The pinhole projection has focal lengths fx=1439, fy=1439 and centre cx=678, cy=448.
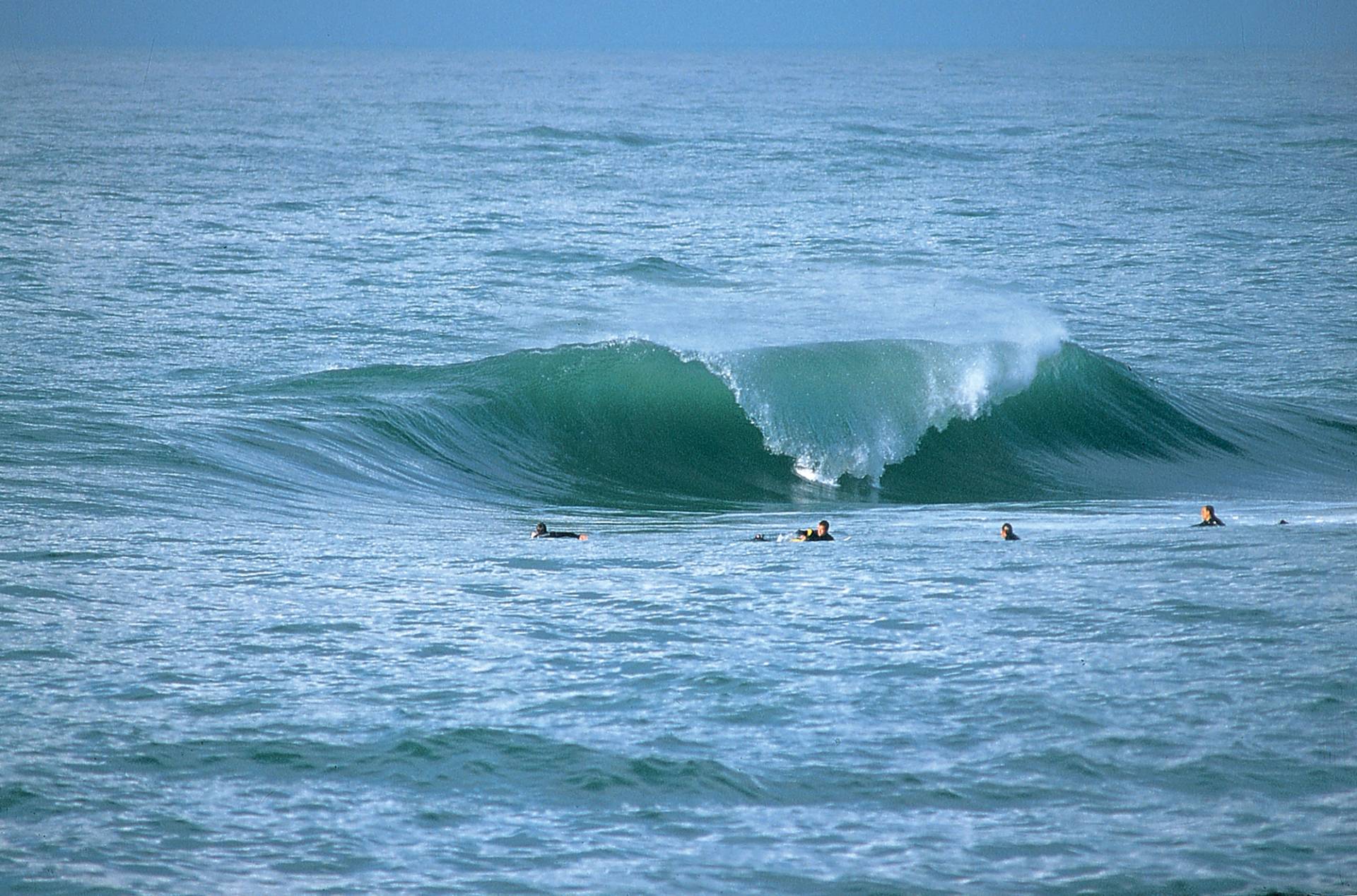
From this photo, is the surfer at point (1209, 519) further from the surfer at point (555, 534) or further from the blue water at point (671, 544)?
the surfer at point (555, 534)

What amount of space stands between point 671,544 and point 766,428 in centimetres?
637

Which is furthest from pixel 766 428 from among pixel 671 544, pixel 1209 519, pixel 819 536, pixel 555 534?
pixel 1209 519

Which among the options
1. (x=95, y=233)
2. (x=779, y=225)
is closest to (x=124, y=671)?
(x=95, y=233)

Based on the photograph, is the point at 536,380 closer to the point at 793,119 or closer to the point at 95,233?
the point at 95,233

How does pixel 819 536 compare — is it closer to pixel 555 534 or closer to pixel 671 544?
pixel 671 544

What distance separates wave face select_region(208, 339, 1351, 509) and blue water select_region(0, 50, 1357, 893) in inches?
3.4

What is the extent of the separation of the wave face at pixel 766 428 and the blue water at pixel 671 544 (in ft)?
0.28

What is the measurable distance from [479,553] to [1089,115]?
244 ft

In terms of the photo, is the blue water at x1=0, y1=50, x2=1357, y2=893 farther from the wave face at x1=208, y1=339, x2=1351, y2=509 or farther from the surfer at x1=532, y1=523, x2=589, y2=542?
the surfer at x1=532, y1=523, x2=589, y2=542

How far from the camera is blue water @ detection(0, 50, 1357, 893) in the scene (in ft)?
26.8

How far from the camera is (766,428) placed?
20.8 metres

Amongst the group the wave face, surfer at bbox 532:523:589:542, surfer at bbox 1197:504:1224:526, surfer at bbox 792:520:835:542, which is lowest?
surfer at bbox 532:523:589:542

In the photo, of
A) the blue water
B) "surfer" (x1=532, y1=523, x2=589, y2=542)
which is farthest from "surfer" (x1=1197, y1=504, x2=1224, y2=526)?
"surfer" (x1=532, y1=523, x2=589, y2=542)

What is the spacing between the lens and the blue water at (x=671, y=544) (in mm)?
8172
